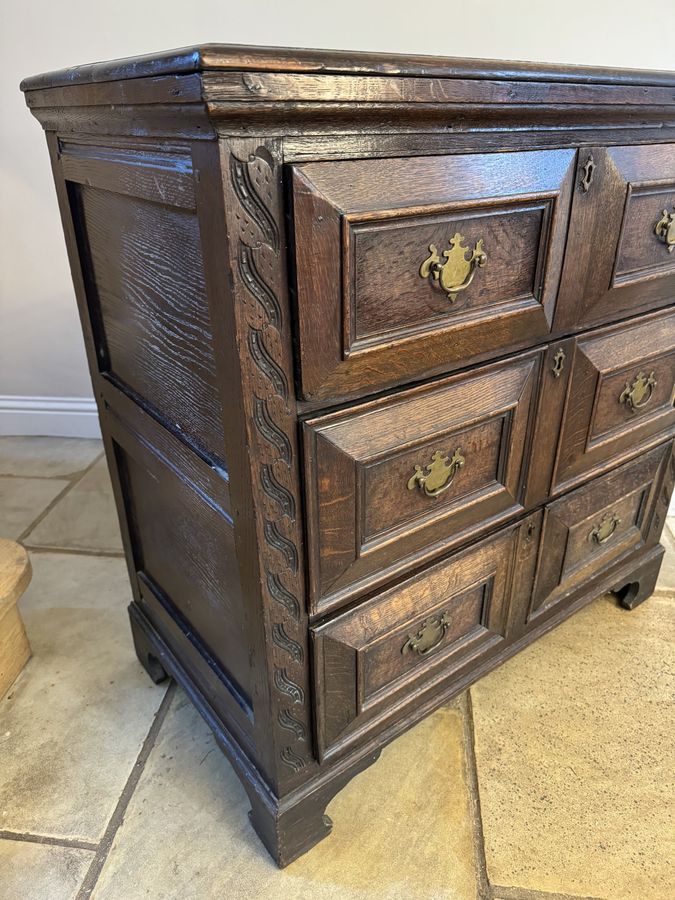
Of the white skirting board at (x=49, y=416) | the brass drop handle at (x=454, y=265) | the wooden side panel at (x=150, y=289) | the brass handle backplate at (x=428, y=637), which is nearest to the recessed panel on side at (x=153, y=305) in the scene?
the wooden side panel at (x=150, y=289)

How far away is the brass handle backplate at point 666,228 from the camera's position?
3.23ft

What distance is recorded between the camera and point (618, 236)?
0.93 meters

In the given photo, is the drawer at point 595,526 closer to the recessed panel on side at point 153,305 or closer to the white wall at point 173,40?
the recessed panel on side at point 153,305

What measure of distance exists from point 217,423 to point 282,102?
353mm

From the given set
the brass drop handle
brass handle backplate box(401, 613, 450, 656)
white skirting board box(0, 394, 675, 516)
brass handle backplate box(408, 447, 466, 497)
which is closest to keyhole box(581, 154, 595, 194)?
the brass drop handle

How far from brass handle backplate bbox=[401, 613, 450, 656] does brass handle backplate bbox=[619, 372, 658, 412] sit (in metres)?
0.49

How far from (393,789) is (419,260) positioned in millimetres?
871

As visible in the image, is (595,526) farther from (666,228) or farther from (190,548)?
(190,548)

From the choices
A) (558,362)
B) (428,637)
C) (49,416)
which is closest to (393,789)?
(428,637)

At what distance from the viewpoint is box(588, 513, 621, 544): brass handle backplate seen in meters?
1.27

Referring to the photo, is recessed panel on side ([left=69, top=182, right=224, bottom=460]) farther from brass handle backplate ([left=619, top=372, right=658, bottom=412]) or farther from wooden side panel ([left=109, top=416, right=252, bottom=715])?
brass handle backplate ([left=619, top=372, right=658, bottom=412])

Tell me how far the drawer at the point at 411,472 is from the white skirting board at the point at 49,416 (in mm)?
1634

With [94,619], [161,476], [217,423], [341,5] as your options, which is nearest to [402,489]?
[217,423]

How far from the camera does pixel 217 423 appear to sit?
0.77 metres
